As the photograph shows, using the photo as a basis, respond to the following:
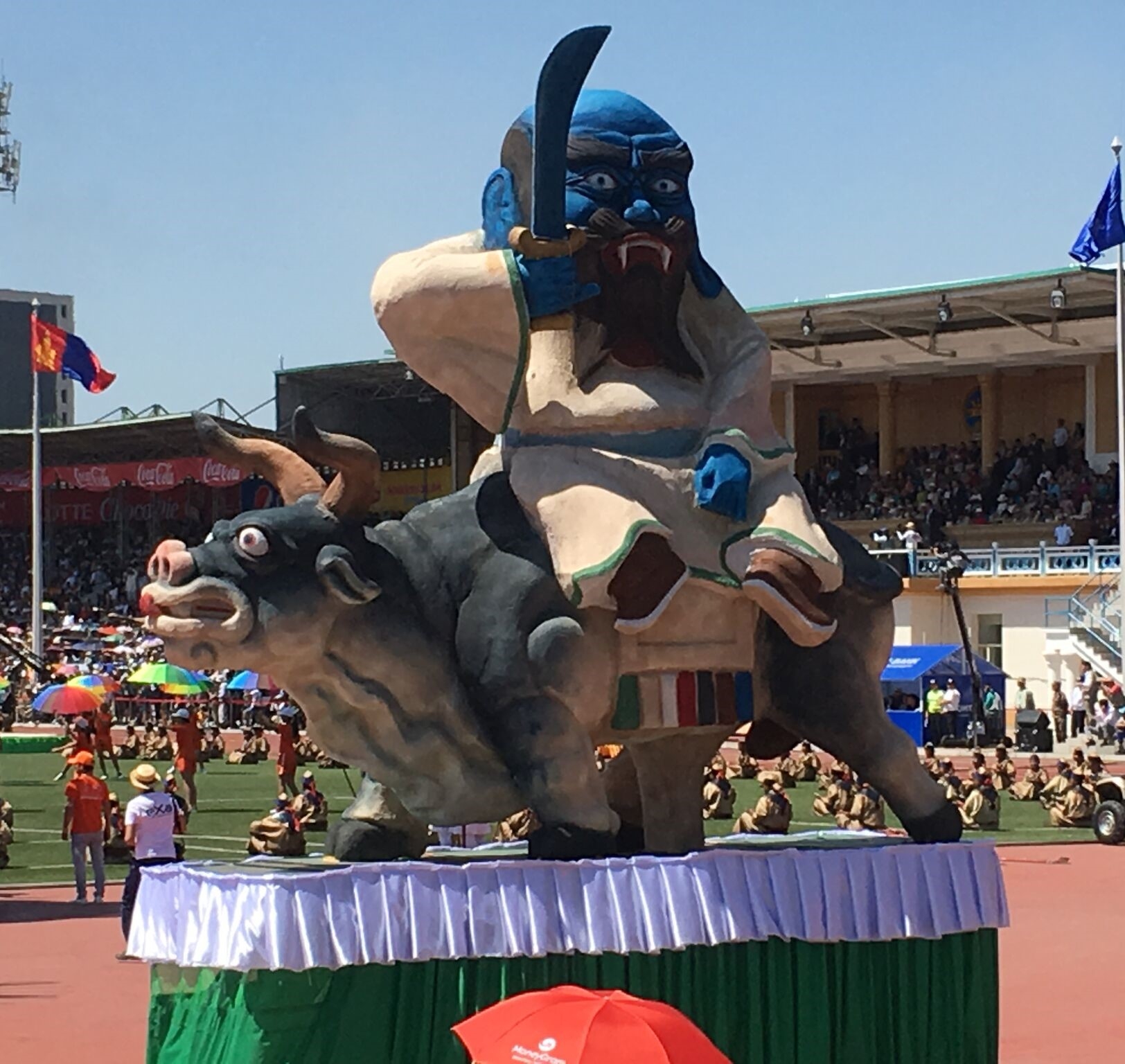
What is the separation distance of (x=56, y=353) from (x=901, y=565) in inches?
637

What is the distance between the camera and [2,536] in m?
56.0

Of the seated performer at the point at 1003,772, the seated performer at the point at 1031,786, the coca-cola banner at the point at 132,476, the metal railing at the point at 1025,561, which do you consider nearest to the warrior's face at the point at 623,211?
the seated performer at the point at 1031,786

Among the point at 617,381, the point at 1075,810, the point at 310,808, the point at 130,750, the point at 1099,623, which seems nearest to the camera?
the point at 617,381

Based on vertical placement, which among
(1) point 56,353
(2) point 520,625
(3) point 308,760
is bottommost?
(3) point 308,760

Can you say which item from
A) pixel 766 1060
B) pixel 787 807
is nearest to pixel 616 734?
pixel 766 1060

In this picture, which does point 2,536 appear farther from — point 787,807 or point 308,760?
point 787,807

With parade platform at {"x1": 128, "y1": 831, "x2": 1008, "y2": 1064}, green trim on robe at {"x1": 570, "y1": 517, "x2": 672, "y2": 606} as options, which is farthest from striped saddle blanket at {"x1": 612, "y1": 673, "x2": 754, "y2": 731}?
parade platform at {"x1": 128, "y1": 831, "x2": 1008, "y2": 1064}

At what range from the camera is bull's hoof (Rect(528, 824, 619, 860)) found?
7734 millimetres

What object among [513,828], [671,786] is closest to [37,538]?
[513,828]

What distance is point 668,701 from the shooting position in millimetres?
8078

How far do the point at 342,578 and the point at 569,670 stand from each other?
96 cm

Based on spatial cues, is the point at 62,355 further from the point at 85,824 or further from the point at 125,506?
the point at 85,824

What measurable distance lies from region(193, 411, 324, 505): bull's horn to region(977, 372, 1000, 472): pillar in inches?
1355

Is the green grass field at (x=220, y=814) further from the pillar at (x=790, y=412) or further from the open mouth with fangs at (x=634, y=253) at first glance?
the pillar at (x=790, y=412)
